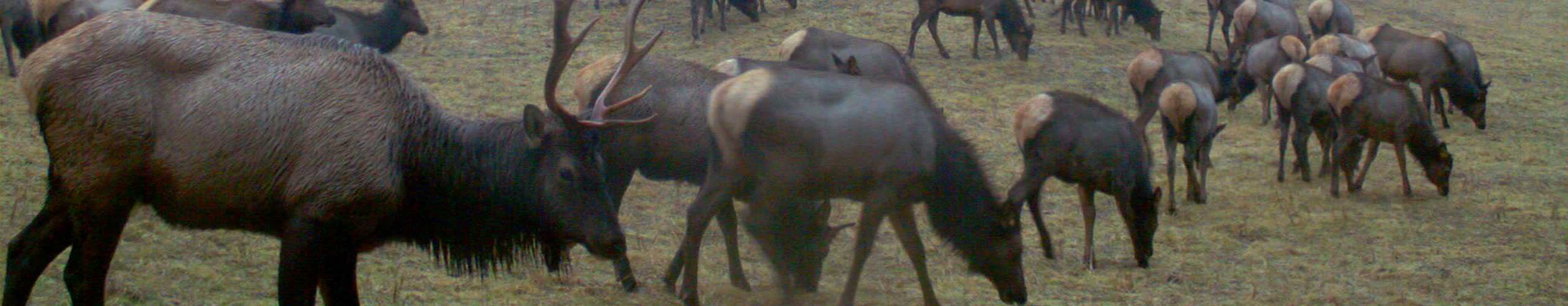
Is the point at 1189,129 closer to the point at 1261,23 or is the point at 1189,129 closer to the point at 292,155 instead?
the point at 292,155

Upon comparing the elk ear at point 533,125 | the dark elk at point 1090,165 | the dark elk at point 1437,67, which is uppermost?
the elk ear at point 533,125

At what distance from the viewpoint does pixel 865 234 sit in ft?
20.0

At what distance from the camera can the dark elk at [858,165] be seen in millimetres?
5914

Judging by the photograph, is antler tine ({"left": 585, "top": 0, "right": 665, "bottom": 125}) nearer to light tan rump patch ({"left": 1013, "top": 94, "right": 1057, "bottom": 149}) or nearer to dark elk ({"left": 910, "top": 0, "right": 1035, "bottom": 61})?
light tan rump patch ({"left": 1013, "top": 94, "right": 1057, "bottom": 149})

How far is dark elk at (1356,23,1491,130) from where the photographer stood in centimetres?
1341

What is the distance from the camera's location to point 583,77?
24.2 ft

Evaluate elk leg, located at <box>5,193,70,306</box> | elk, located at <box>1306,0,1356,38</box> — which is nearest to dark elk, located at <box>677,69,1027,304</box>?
elk leg, located at <box>5,193,70,306</box>

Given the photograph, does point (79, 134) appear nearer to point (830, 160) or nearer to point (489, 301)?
point (489, 301)

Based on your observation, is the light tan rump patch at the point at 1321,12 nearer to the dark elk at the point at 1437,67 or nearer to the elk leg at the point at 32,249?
the dark elk at the point at 1437,67

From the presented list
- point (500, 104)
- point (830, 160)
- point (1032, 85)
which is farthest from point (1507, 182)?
point (500, 104)

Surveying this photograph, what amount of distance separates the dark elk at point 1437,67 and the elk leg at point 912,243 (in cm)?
918

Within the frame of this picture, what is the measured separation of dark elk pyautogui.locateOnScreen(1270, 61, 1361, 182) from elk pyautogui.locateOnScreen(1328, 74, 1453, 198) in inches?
9.3

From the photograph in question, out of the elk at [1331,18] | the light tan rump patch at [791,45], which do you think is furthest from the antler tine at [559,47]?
the elk at [1331,18]

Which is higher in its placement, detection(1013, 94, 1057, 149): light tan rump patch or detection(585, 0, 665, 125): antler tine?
detection(585, 0, 665, 125): antler tine
